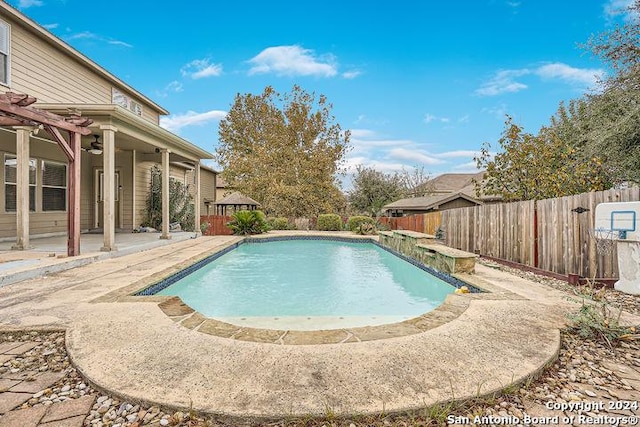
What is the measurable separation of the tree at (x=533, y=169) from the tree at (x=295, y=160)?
1116cm

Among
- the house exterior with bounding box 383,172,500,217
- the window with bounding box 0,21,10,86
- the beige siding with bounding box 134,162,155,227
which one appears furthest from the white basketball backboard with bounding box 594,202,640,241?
the beige siding with bounding box 134,162,155,227

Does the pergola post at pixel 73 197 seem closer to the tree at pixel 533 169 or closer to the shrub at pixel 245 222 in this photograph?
the shrub at pixel 245 222

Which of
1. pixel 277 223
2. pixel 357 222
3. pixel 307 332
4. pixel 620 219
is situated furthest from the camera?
pixel 277 223

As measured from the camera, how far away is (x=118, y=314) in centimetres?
347

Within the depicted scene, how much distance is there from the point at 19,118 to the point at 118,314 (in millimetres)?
4586

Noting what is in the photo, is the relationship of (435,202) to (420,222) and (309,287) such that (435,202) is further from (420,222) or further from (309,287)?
(309,287)

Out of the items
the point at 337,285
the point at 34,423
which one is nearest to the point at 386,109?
the point at 337,285

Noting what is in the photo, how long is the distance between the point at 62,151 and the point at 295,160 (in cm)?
1354

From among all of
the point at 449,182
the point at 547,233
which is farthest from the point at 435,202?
the point at 449,182

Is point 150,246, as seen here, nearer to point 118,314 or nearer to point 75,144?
point 75,144

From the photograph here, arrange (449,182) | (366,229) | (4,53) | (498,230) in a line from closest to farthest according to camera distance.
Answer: (4,53), (498,230), (366,229), (449,182)

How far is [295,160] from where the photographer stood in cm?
2106

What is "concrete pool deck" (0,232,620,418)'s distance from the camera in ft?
6.40

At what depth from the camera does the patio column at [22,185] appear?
269 inches
